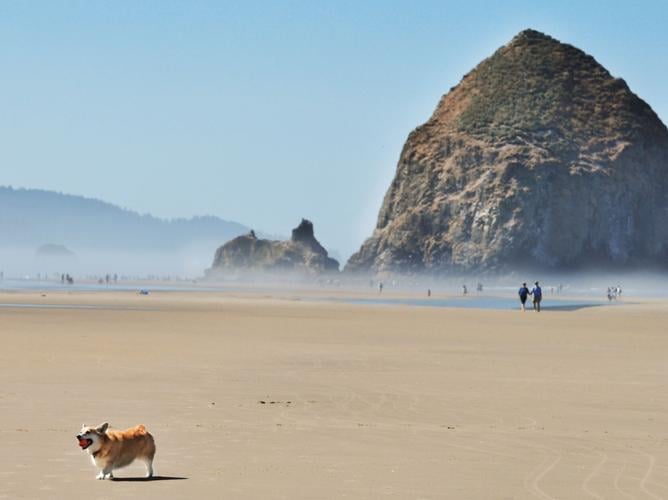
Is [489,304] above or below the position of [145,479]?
above

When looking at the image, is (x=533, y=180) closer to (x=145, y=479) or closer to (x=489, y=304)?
(x=489, y=304)

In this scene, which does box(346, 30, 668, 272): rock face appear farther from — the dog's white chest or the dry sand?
the dog's white chest

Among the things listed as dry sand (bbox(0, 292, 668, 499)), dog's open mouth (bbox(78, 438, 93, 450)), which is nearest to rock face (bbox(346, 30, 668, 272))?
dry sand (bbox(0, 292, 668, 499))

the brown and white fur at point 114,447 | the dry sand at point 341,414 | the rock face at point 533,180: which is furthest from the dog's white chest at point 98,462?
the rock face at point 533,180

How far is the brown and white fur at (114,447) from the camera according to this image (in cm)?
1014

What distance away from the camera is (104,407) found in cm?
1545

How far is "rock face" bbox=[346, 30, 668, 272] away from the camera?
537ft

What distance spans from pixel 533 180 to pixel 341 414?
495 ft

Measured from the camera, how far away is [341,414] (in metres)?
15.5

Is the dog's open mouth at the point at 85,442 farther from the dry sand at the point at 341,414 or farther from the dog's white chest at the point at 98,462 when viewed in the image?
the dry sand at the point at 341,414

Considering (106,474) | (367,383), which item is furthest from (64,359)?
(106,474)

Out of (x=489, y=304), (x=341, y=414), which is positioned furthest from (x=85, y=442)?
(x=489, y=304)

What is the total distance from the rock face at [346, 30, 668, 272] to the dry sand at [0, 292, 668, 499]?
133046mm

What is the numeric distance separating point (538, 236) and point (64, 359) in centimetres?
14400
